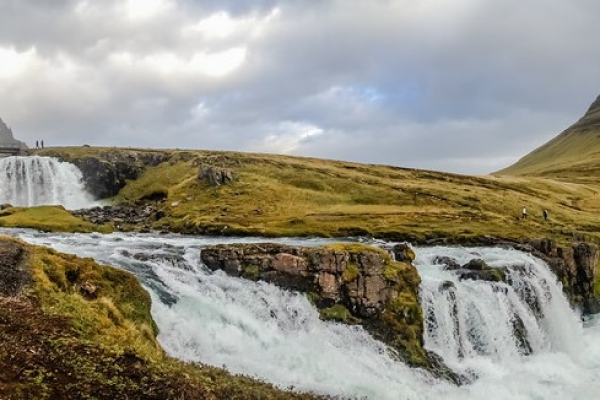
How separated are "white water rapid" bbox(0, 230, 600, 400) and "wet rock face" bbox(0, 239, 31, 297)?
357 inches

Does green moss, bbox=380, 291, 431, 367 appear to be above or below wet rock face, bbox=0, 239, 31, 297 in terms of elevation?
below

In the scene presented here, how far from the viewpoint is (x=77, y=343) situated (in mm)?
16266

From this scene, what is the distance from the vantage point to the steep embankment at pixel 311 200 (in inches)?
3167

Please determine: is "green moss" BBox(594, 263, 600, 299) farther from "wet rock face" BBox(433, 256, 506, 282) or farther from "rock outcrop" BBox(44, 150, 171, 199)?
"rock outcrop" BBox(44, 150, 171, 199)

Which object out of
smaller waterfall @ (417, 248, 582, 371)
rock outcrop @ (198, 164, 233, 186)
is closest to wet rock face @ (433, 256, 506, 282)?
smaller waterfall @ (417, 248, 582, 371)

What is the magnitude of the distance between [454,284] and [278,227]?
37.2 meters

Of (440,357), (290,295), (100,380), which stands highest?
(100,380)

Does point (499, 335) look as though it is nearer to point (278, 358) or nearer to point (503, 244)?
point (278, 358)

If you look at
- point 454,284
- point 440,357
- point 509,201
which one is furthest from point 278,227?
point 509,201

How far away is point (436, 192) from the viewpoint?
375 feet

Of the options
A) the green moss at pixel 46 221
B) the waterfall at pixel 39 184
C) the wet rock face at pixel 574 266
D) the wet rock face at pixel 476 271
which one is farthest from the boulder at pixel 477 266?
the waterfall at pixel 39 184

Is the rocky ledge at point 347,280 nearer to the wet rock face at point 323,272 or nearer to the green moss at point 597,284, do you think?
the wet rock face at point 323,272

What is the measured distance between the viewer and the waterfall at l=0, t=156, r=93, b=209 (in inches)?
4097

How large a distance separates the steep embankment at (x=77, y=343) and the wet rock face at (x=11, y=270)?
3cm
